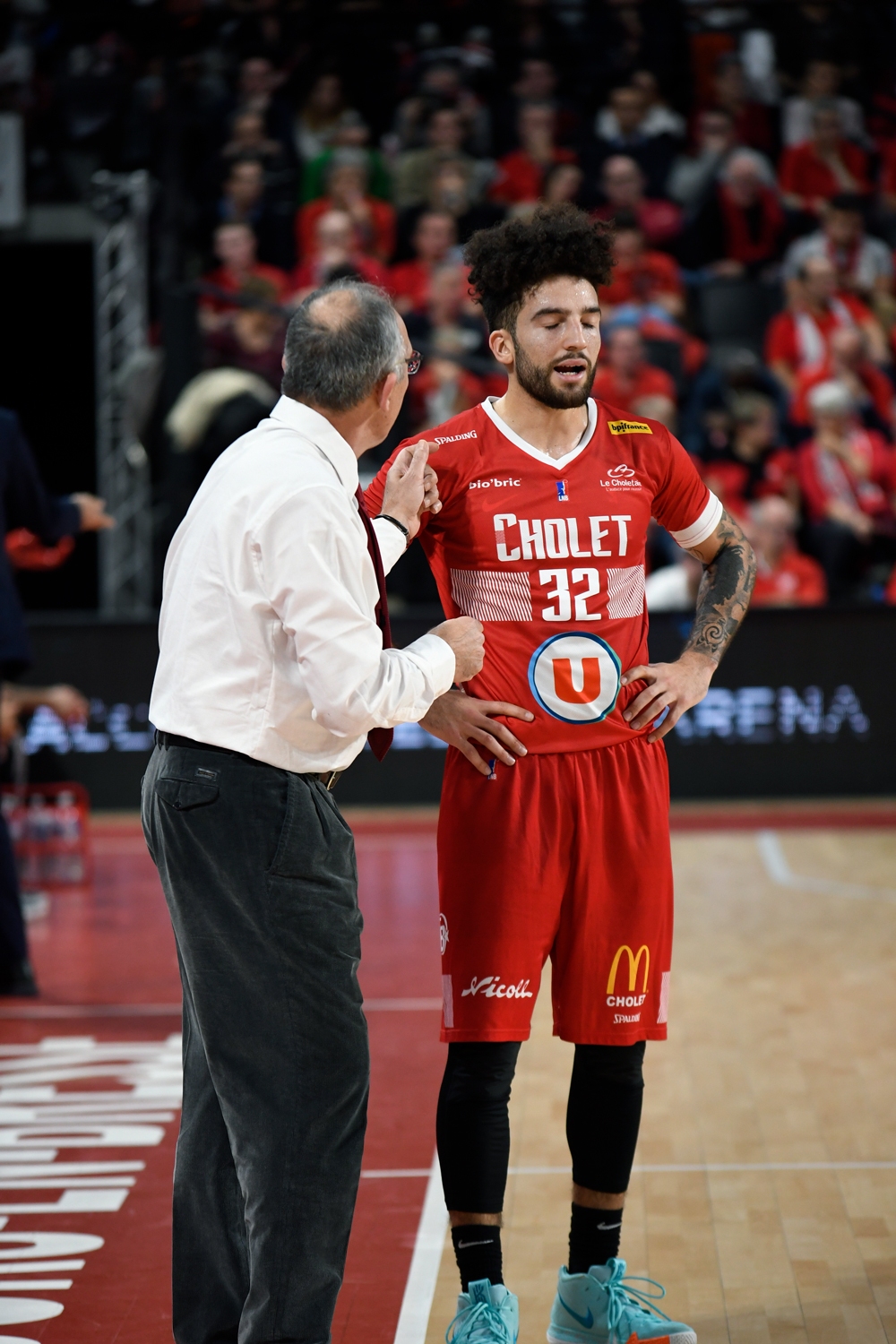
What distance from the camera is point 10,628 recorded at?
565 cm

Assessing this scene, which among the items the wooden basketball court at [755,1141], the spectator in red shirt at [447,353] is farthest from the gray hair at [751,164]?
the wooden basketball court at [755,1141]

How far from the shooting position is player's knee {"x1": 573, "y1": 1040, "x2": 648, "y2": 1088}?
3137 millimetres

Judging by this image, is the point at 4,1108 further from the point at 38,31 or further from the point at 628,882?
the point at 38,31

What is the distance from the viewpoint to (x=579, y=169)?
39.8 feet

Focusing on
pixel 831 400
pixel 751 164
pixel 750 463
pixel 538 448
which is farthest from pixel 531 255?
pixel 751 164

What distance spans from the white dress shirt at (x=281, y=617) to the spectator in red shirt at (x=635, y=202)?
32.2ft

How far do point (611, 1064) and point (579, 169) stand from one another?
1007 centimetres

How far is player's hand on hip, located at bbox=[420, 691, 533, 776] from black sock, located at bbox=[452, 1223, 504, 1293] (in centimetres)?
85

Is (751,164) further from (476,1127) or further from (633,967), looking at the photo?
(476,1127)

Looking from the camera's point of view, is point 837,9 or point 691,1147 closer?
point 691,1147

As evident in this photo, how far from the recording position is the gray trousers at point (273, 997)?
252cm

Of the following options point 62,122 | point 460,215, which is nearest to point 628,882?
point 460,215

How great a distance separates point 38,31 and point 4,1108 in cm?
1012

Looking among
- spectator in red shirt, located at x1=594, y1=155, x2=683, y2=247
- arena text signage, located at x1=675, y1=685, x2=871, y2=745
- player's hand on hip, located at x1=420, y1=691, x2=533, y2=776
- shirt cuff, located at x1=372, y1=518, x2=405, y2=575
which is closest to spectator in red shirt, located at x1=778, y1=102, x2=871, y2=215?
spectator in red shirt, located at x1=594, y1=155, x2=683, y2=247
